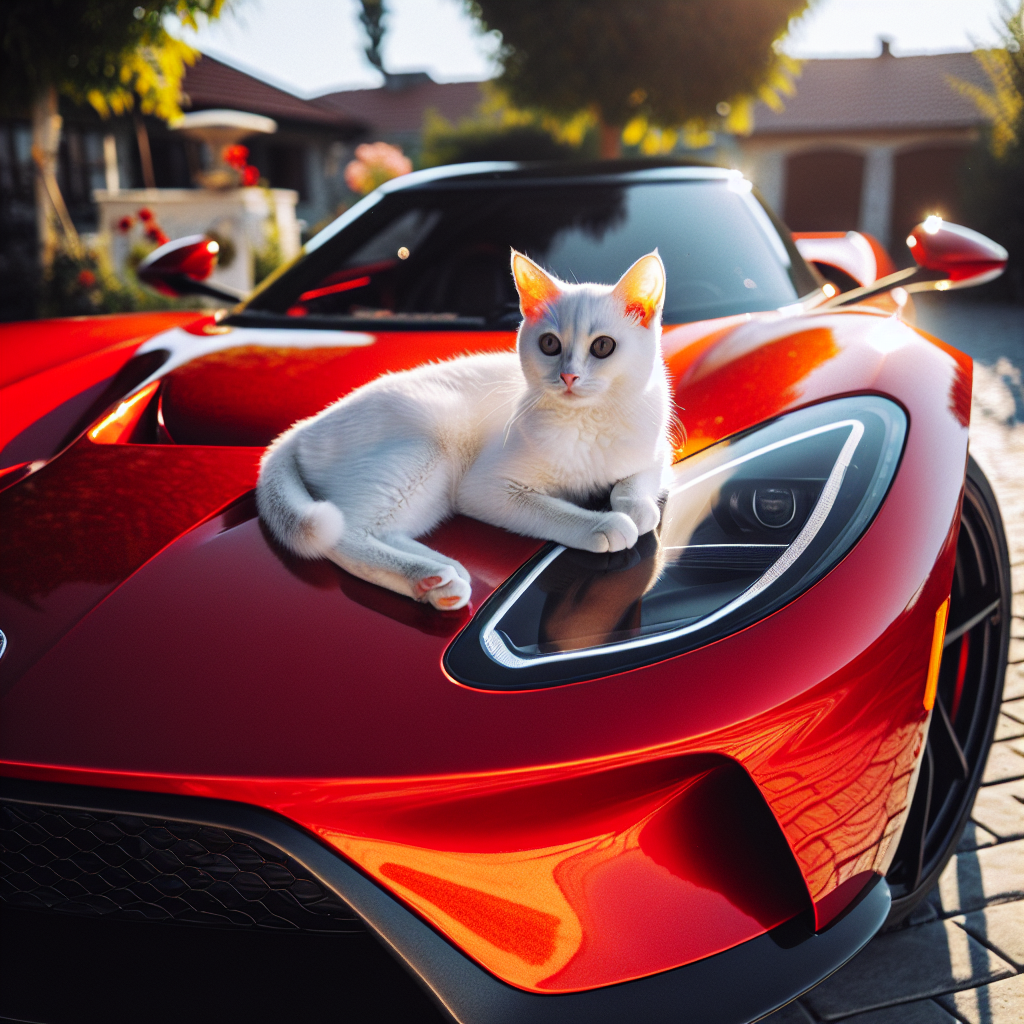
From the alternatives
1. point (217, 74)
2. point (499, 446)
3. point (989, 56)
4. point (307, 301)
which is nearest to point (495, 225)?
point (307, 301)

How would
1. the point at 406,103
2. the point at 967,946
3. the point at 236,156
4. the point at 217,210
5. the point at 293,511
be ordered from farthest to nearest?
the point at 406,103 < the point at 217,210 < the point at 236,156 < the point at 967,946 < the point at 293,511

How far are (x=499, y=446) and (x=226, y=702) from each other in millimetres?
554

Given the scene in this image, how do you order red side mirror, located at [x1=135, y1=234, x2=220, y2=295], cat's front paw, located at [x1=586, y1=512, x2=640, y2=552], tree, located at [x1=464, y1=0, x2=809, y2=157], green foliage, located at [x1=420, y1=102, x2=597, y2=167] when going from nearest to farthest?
1. cat's front paw, located at [x1=586, y1=512, x2=640, y2=552]
2. red side mirror, located at [x1=135, y1=234, x2=220, y2=295]
3. tree, located at [x1=464, y1=0, x2=809, y2=157]
4. green foliage, located at [x1=420, y1=102, x2=597, y2=167]

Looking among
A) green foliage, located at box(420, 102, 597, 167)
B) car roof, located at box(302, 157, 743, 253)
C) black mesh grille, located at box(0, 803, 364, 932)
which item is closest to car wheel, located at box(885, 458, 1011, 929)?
black mesh grille, located at box(0, 803, 364, 932)

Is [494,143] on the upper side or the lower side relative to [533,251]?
upper

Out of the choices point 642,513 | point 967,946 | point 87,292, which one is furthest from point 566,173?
point 87,292

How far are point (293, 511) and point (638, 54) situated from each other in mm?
17608

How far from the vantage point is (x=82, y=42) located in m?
8.59

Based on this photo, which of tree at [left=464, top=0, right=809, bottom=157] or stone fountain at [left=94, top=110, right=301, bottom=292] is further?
tree at [left=464, top=0, right=809, bottom=157]

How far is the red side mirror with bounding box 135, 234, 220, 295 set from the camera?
2.74 metres

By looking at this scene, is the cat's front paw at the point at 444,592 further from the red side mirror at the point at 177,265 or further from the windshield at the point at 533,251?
the red side mirror at the point at 177,265

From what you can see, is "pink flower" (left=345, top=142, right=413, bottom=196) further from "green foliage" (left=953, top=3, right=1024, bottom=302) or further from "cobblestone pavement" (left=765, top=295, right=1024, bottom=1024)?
"cobblestone pavement" (left=765, top=295, right=1024, bottom=1024)

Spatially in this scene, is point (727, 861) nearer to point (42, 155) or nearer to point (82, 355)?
point (82, 355)

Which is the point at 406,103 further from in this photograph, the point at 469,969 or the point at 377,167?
the point at 469,969
